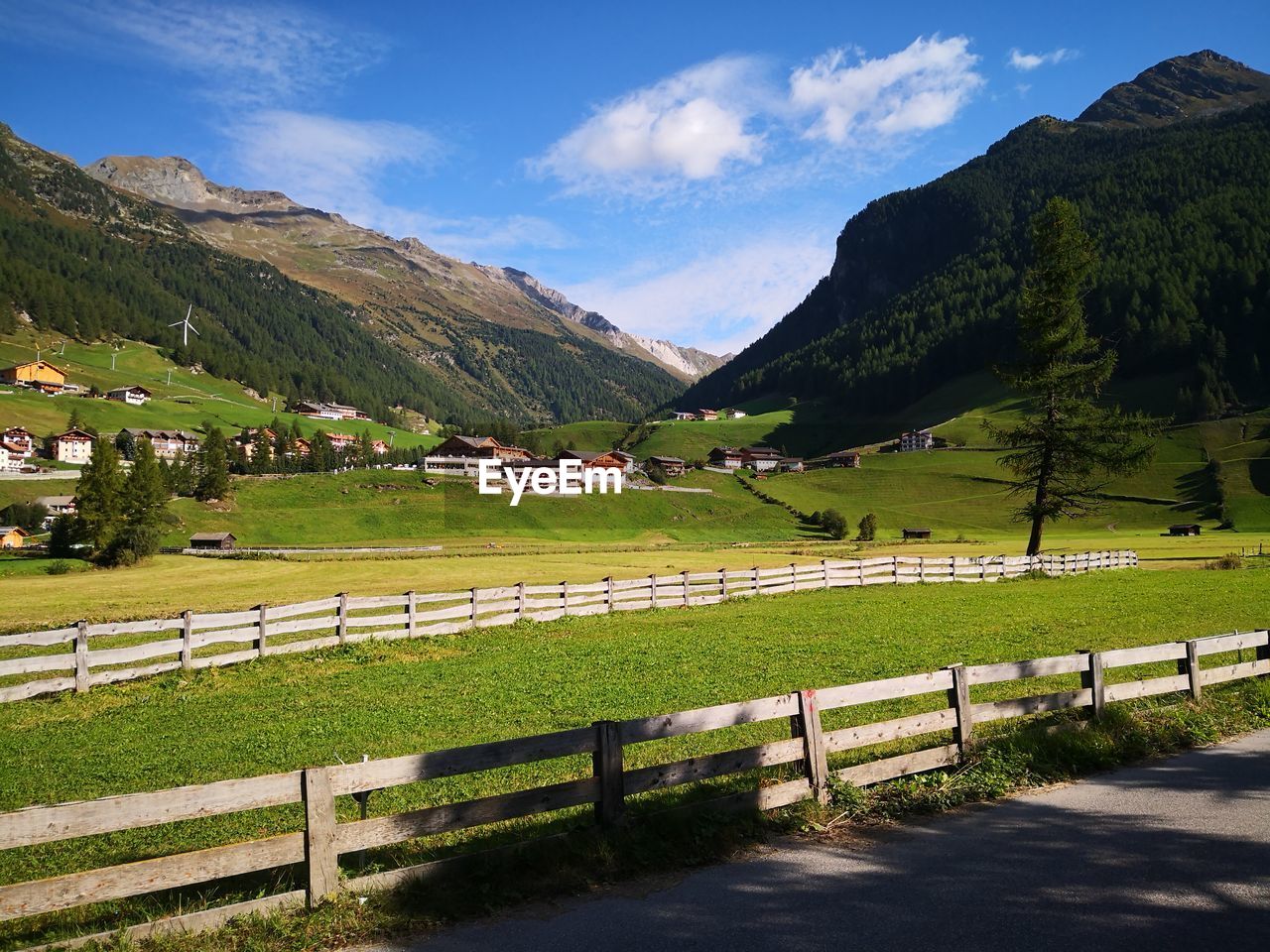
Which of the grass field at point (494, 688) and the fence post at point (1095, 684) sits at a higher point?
the fence post at point (1095, 684)

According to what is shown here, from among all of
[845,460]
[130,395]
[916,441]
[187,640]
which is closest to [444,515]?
[187,640]

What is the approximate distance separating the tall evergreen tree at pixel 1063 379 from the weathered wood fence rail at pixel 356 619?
15.1 ft

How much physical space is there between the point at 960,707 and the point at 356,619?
17223mm

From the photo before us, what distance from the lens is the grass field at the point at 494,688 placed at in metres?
9.88

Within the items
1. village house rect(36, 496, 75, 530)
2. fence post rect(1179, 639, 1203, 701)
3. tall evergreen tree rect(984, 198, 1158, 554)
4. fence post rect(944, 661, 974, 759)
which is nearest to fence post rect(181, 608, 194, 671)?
fence post rect(944, 661, 974, 759)

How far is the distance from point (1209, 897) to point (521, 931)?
201 inches

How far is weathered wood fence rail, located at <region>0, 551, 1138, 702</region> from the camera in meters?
16.3

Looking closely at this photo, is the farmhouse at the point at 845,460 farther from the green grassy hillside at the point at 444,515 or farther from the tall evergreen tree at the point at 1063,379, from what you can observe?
the tall evergreen tree at the point at 1063,379

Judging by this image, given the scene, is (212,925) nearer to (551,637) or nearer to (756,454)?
(551,637)

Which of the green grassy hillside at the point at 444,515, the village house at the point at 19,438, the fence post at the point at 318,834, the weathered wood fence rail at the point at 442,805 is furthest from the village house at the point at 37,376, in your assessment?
the fence post at the point at 318,834

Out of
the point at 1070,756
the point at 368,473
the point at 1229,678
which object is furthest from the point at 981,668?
the point at 368,473

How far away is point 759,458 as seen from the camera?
176 m

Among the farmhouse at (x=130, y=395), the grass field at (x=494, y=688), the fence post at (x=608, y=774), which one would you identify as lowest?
the grass field at (x=494, y=688)

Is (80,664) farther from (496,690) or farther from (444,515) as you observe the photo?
(444,515)
